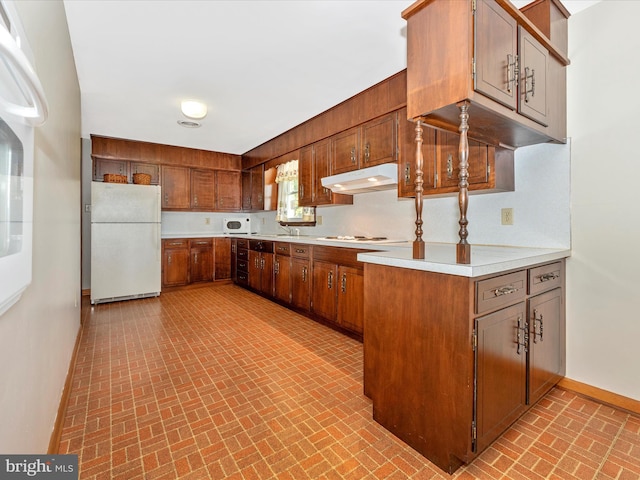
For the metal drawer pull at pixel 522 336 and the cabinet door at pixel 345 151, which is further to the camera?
the cabinet door at pixel 345 151

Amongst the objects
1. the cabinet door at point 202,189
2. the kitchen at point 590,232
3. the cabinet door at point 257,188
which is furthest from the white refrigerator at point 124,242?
the kitchen at point 590,232

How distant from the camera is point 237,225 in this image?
629cm

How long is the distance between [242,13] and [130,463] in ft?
8.92

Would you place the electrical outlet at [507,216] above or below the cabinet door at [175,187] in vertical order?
below

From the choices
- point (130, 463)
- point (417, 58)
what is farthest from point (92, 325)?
point (417, 58)

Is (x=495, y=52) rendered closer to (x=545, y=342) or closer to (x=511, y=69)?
(x=511, y=69)

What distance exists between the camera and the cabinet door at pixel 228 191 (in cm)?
604

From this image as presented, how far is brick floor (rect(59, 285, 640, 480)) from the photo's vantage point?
147 centimetres

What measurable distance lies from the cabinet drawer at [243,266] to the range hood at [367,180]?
2.32 m

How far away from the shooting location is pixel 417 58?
1.63 m

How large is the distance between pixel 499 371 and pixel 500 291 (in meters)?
0.40

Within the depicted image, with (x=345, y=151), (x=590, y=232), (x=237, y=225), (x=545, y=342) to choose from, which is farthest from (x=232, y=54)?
(x=237, y=225)

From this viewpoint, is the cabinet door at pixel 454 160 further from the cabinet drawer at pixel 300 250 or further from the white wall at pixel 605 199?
the cabinet drawer at pixel 300 250
